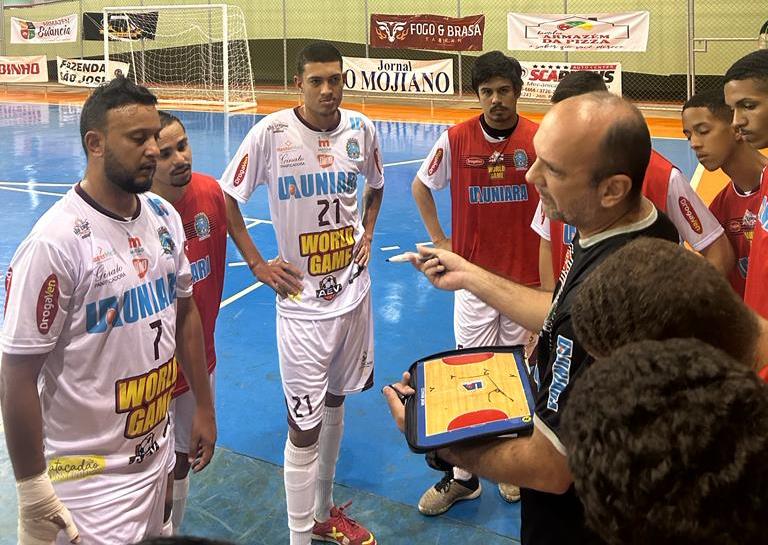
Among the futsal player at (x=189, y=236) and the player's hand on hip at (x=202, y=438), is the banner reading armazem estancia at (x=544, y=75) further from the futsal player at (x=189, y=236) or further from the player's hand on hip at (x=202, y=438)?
the player's hand on hip at (x=202, y=438)

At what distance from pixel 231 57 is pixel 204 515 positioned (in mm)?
22315

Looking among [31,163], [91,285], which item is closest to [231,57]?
[31,163]

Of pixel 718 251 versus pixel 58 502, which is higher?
pixel 718 251

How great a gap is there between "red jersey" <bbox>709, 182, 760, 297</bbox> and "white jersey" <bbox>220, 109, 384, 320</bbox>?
214 centimetres

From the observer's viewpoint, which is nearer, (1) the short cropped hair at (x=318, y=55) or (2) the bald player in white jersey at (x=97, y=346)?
(2) the bald player in white jersey at (x=97, y=346)

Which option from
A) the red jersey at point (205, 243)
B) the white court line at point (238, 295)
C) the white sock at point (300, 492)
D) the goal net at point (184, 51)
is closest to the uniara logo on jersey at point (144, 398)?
the red jersey at point (205, 243)

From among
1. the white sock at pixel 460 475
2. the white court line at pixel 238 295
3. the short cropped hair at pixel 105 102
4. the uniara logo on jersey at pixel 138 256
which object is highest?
the short cropped hair at pixel 105 102

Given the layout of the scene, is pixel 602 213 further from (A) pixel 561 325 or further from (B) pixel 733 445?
(B) pixel 733 445

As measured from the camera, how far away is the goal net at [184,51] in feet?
79.0

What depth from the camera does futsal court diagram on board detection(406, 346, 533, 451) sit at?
83.3 inches

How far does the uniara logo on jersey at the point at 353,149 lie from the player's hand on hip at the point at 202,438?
6.03ft

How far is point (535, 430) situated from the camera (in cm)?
210

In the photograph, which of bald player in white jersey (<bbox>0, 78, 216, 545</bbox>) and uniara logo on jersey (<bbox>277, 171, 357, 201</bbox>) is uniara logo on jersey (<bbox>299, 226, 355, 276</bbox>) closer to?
uniara logo on jersey (<bbox>277, 171, 357, 201</bbox>)

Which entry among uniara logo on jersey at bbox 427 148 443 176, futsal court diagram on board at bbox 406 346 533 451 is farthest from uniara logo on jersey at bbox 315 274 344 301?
futsal court diagram on board at bbox 406 346 533 451
